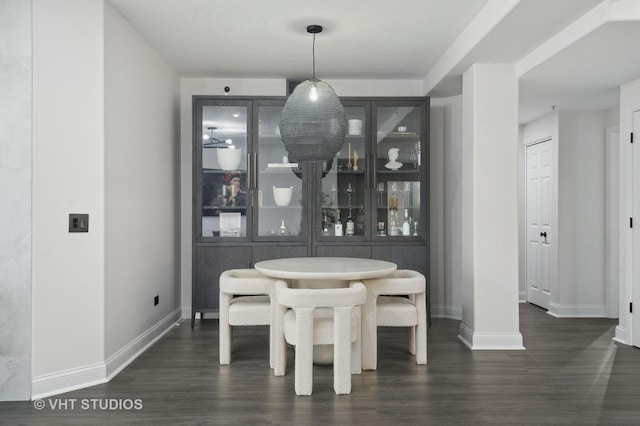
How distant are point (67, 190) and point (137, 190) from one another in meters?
0.84

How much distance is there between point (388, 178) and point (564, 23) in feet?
7.00

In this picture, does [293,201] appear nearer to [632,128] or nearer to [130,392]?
[130,392]

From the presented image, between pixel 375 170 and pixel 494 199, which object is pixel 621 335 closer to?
pixel 494 199

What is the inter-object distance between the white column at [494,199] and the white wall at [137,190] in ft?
8.94

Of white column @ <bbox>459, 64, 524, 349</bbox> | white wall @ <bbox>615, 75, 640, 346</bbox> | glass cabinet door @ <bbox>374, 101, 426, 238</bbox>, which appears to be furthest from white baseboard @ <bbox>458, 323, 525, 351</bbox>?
glass cabinet door @ <bbox>374, 101, 426, 238</bbox>

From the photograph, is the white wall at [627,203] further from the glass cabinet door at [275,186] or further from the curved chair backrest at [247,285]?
the curved chair backrest at [247,285]

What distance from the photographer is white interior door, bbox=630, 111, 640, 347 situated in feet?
13.2

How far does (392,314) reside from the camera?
3.44 metres

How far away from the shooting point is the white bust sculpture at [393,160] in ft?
15.9

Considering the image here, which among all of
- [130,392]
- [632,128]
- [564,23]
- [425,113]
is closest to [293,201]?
[425,113]

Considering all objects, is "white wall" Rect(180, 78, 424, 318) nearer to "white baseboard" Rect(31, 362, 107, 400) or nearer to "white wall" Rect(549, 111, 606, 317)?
"white wall" Rect(549, 111, 606, 317)

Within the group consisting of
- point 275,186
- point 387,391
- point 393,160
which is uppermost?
point 393,160

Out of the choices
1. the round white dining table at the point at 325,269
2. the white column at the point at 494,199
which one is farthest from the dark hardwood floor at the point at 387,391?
the round white dining table at the point at 325,269

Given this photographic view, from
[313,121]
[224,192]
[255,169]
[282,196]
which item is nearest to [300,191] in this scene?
[282,196]
